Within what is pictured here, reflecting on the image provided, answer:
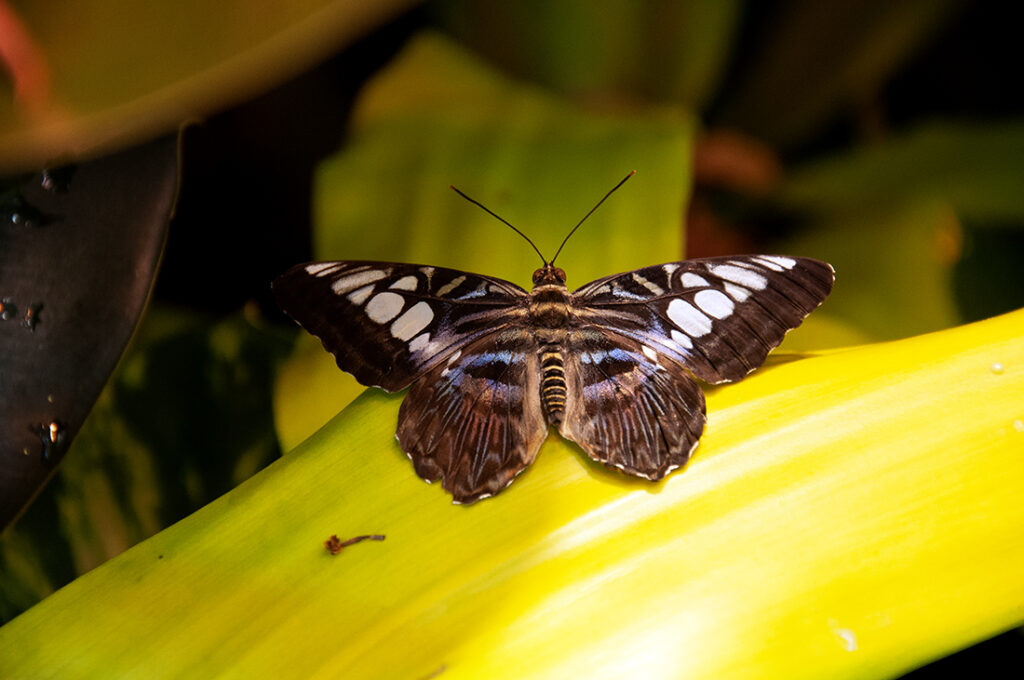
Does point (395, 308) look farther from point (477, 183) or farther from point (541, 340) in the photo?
point (477, 183)

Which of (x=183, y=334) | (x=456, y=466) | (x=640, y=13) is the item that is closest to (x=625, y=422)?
(x=456, y=466)

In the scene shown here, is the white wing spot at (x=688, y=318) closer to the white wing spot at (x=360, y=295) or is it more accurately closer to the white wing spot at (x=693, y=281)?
the white wing spot at (x=693, y=281)

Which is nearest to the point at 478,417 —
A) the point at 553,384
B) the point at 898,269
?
the point at 553,384

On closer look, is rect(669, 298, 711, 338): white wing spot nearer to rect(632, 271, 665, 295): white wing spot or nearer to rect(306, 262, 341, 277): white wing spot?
rect(632, 271, 665, 295): white wing spot

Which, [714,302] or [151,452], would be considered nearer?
[714,302]

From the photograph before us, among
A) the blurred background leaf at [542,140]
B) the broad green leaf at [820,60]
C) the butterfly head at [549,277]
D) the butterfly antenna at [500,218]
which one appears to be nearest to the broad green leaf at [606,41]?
the blurred background leaf at [542,140]

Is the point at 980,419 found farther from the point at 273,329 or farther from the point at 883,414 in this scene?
the point at 273,329
